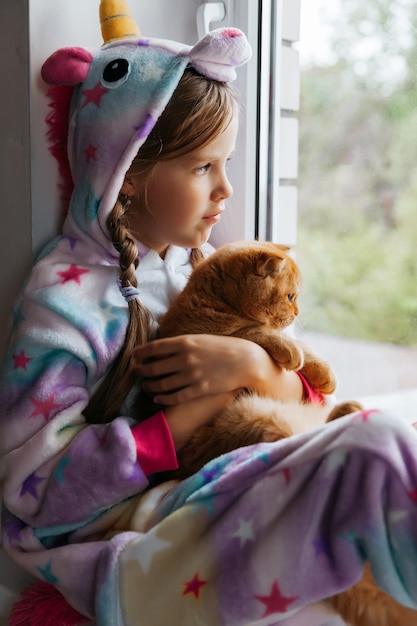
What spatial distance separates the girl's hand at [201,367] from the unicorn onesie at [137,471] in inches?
2.4

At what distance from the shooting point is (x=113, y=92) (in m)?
1.14

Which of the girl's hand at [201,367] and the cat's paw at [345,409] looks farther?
the girl's hand at [201,367]

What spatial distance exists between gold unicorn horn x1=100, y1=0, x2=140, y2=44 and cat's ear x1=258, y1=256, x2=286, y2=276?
1.47 ft

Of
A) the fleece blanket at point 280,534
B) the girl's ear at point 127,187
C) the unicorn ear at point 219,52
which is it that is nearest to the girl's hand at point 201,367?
the fleece blanket at point 280,534

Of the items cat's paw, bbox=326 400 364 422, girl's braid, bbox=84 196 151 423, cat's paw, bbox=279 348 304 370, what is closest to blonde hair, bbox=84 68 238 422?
girl's braid, bbox=84 196 151 423

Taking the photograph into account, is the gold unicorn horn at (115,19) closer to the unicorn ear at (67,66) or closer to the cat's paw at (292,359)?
the unicorn ear at (67,66)

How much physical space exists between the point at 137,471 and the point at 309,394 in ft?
1.13

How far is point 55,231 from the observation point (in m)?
1.26

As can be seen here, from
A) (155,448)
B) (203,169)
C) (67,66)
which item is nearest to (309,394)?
(155,448)

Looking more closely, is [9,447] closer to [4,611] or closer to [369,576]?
[4,611]

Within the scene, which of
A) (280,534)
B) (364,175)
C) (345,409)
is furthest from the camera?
(364,175)

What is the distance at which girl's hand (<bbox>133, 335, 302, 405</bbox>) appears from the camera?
1.13 meters

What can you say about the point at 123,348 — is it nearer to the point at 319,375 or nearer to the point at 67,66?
the point at 319,375

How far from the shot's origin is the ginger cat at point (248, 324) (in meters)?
1.09
